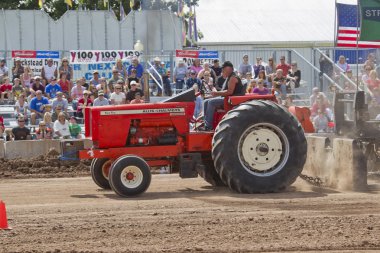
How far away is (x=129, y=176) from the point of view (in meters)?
11.5

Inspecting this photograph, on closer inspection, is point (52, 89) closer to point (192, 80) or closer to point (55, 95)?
point (55, 95)

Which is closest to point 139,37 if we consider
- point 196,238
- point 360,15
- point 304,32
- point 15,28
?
point 15,28

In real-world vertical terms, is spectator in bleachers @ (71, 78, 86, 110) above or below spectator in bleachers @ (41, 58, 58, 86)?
below

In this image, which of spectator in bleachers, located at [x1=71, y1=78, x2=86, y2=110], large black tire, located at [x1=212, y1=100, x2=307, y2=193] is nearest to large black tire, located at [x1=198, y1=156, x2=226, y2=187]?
large black tire, located at [x1=212, y1=100, x2=307, y2=193]

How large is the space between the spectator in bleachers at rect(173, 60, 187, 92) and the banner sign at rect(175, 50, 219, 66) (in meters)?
0.81

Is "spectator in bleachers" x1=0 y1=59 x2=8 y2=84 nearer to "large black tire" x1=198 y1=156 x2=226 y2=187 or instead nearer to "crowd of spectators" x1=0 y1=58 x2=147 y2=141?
"crowd of spectators" x1=0 y1=58 x2=147 y2=141

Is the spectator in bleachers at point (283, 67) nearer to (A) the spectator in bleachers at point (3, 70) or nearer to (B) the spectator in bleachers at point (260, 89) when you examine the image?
(B) the spectator in bleachers at point (260, 89)

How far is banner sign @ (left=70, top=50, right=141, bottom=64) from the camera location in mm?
22241

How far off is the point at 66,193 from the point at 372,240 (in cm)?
571

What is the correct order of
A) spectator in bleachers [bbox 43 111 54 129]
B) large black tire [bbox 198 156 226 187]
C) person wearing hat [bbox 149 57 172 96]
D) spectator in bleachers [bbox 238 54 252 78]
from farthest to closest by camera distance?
1. spectator in bleachers [bbox 238 54 252 78]
2. person wearing hat [bbox 149 57 172 96]
3. spectator in bleachers [bbox 43 111 54 129]
4. large black tire [bbox 198 156 226 187]

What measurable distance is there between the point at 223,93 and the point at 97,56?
1101cm

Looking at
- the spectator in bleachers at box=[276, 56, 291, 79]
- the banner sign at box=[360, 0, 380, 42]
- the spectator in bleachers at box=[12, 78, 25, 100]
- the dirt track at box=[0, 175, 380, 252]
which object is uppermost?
Answer: the banner sign at box=[360, 0, 380, 42]

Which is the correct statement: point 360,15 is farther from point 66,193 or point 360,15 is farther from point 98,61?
point 98,61

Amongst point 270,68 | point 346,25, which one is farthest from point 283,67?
point 346,25
